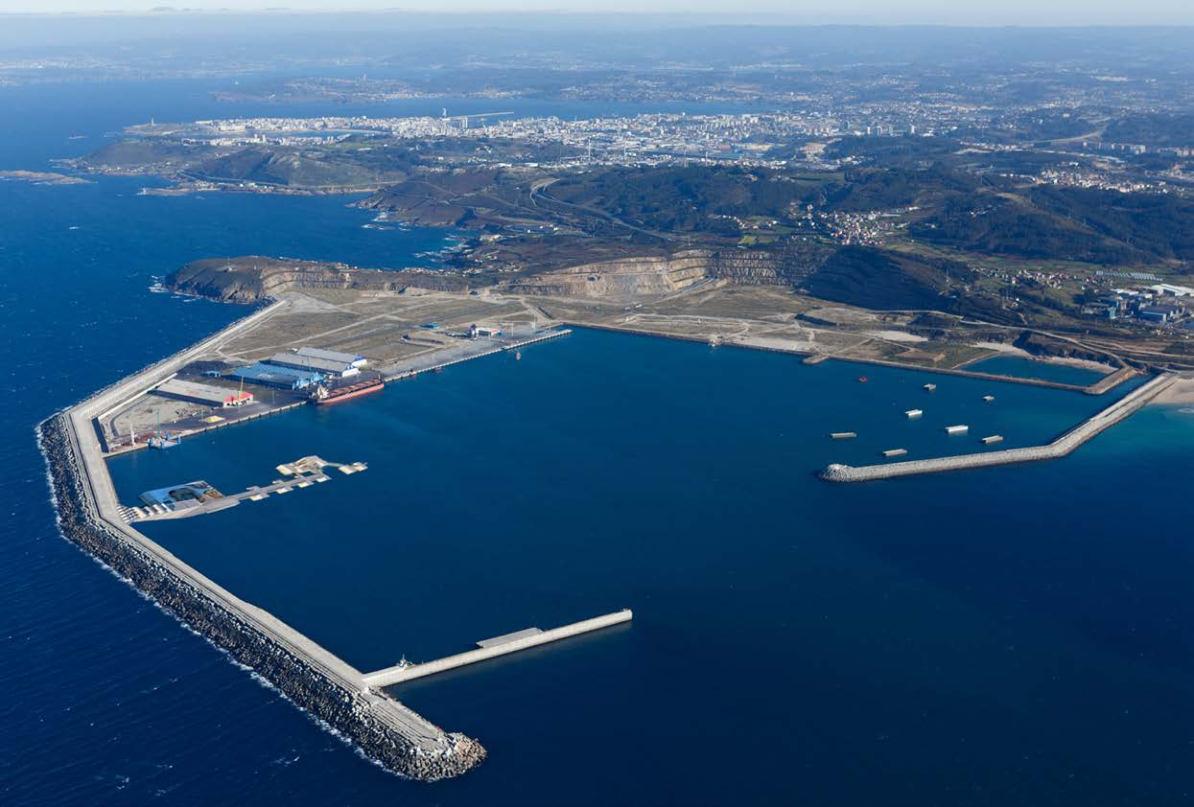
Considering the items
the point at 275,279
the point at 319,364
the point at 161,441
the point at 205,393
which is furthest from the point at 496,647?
the point at 275,279

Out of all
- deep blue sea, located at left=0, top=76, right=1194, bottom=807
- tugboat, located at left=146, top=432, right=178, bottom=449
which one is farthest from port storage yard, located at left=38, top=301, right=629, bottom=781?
tugboat, located at left=146, top=432, right=178, bottom=449

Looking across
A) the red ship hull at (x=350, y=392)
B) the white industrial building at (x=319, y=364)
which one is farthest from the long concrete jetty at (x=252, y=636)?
the white industrial building at (x=319, y=364)

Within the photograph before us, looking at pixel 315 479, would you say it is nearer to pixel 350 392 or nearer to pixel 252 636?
pixel 350 392

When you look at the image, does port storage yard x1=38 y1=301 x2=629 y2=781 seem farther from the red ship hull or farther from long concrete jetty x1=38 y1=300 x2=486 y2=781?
the red ship hull

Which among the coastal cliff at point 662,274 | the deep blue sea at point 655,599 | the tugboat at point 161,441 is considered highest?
the tugboat at point 161,441

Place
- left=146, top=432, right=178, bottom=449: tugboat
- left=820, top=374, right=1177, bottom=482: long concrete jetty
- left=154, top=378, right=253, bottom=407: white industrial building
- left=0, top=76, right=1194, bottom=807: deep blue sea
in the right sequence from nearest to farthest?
left=0, top=76, right=1194, bottom=807: deep blue sea, left=820, top=374, right=1177, bottom=482: long concrete jetty, left=146, top=432, right=178, bottom=449: tugboat, left=154, top=378, right=253, bottom=407: white industrial building

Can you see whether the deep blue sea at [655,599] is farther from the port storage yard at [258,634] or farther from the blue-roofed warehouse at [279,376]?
the blue-roofed warehouse at [279,376]
